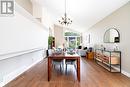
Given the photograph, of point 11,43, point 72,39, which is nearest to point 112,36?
point 11,43

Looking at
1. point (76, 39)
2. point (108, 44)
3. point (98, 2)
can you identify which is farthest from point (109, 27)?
point (76, 39)

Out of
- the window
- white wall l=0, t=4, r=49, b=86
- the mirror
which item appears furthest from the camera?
the window

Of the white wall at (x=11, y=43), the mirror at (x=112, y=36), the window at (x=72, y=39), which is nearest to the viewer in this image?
the white wall at (x=11, y=43)

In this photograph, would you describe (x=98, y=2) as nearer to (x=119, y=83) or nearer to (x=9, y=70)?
(x=119, y=83)

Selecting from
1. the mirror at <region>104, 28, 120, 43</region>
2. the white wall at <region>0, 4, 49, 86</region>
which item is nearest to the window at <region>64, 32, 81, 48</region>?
the mirror at <region>104, 28, 120, 43</region>

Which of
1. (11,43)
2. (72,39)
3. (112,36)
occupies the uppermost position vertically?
(72,39)

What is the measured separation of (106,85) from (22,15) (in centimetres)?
301

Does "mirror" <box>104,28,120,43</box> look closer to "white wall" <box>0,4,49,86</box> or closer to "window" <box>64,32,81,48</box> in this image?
"white wall" <box>0,4,49,86</box>

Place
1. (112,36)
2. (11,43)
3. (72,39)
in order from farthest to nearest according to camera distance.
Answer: (72,39) < (112,36) < (11,43)

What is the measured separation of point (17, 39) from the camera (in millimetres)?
3562

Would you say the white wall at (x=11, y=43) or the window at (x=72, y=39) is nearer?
the white wall at (x=11, y=43)

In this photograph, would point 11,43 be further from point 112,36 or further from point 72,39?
point 72,39

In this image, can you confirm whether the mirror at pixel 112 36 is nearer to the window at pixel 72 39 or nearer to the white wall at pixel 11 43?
the white wall at pixel 11 43

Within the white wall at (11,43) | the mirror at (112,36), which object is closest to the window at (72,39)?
the mirror at (112,36)
